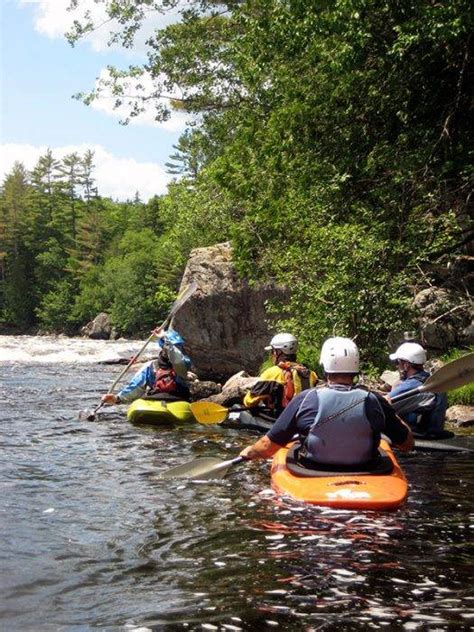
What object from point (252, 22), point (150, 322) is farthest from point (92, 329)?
point (252, 22)

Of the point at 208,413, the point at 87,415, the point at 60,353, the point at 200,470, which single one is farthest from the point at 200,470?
the point at 60,353

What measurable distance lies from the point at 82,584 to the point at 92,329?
57353 millimetres

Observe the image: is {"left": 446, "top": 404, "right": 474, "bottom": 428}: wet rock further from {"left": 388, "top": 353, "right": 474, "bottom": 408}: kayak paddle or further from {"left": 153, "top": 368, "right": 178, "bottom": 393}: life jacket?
{"left": 388, "top": 353, "right": 474, "bottom": 408}: kayak paddle

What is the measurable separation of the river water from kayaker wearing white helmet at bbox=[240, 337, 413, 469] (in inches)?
18.3

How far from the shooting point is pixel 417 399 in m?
7.78

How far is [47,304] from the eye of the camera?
6825 centimetres

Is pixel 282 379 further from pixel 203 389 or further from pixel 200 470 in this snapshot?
pixel 203 389

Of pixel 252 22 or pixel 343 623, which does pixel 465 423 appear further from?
pixel 343 623

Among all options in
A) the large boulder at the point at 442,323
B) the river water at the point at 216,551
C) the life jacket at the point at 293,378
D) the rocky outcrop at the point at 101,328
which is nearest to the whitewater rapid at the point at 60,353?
the large boulder at the point at 442,323

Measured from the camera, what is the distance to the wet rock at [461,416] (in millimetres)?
10422

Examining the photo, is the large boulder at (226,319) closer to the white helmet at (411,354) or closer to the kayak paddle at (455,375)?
the white helmet at (411,354)

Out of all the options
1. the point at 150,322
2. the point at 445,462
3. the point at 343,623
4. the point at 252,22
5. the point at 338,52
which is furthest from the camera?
the point at 150,322

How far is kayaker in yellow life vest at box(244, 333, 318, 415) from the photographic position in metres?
8.62

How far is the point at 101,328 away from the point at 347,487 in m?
55.3
